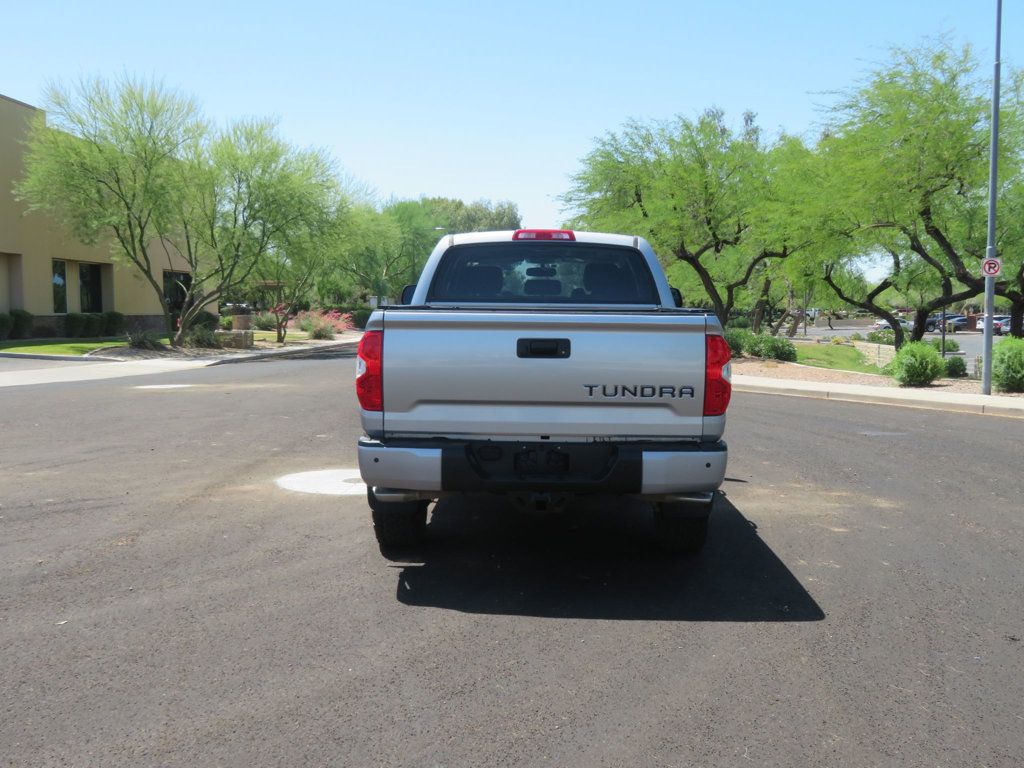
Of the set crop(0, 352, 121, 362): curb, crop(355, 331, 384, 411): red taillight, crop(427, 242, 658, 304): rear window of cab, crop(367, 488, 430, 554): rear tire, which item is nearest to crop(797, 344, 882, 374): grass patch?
crop(0, 352, 121, 362): curb

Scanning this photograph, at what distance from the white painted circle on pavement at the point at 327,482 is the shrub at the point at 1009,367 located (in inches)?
600

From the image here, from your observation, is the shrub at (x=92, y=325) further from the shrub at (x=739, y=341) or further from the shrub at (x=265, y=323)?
the shrub at (x=739, y=341)

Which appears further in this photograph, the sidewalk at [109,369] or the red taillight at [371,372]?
the sidewalk at [109,369]

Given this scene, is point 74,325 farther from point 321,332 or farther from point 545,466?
point 545,466

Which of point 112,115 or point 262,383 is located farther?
point 112,115

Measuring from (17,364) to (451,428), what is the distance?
25259 millimetres

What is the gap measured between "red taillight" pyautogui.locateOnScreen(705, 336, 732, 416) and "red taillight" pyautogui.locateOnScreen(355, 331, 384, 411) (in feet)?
5.95

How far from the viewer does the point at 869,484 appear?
9.01 metres

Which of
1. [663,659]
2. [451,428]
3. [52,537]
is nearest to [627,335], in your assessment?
[451,428]

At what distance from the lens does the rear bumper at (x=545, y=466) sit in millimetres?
5262

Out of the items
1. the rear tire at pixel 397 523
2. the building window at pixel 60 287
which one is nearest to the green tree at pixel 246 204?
the building window at pixel 60 287

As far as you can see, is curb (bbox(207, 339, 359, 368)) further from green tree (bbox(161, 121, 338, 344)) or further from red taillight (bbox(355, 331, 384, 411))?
red taillight (bbox(355, 331, 384, 411))

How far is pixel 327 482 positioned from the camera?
887cm

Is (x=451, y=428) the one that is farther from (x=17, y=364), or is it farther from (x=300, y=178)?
(x=300, y=178)
